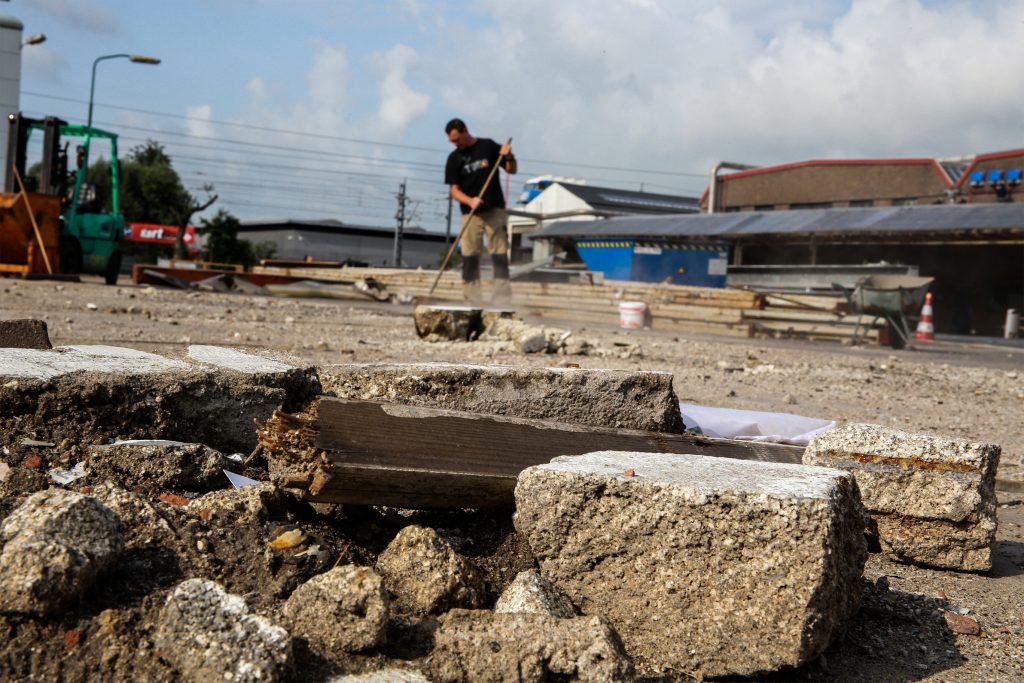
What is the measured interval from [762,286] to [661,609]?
22.3 m

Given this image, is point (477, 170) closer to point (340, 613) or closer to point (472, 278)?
point (472, 278)

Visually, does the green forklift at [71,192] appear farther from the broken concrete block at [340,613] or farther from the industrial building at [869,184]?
the industrial building at [869,184]

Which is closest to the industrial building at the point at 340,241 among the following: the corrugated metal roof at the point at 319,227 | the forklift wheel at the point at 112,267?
the corrugated metal roof at the point at 319,227

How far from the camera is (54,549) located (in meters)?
1.93

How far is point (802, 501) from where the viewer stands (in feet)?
6.92

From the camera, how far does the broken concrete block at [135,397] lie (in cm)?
288

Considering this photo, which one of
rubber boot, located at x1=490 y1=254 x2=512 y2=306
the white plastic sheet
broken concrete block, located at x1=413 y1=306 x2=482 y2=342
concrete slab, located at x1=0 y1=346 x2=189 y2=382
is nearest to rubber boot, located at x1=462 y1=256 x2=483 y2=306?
rubber boot, located at x1=490 y1=254 x2=512 y2=306

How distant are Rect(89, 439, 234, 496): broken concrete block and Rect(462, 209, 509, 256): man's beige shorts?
32.5 ft

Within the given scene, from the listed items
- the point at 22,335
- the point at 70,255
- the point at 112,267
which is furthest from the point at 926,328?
the point at 22,335

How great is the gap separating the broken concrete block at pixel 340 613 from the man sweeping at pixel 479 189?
10443 millimetres

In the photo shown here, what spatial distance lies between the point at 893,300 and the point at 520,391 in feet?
40.1

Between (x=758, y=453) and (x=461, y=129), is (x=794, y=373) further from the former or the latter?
(x=461, y=129)

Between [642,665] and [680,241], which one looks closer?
[642,665]

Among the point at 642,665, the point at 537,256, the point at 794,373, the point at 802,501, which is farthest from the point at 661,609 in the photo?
the point at 537,256
